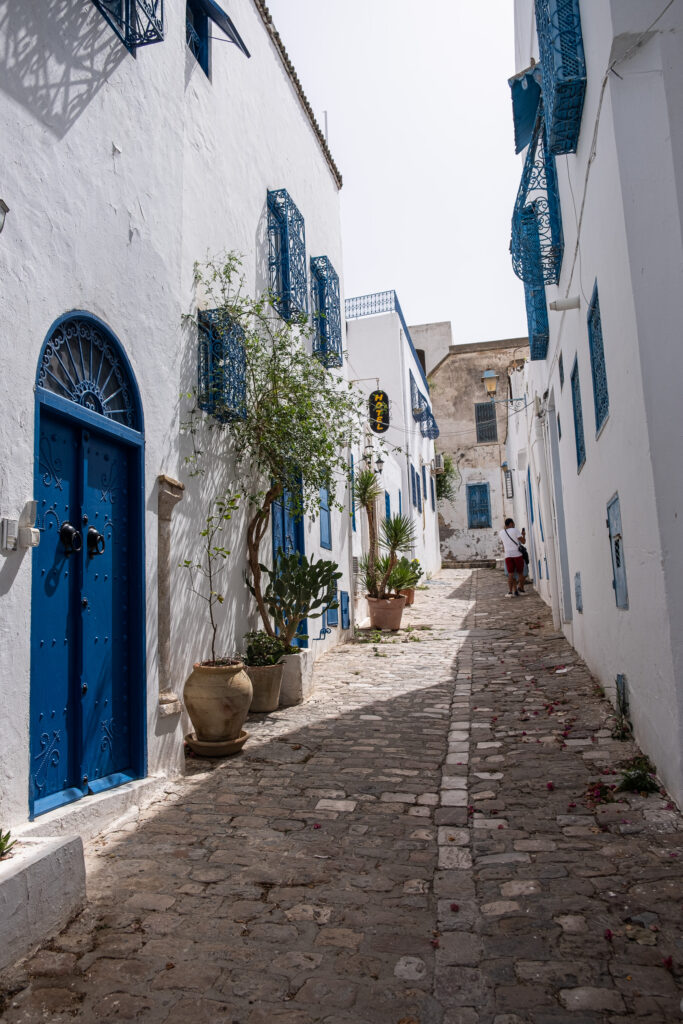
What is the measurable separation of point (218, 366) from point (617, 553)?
3504mm

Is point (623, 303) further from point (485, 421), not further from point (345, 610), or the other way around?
point (485, 421)

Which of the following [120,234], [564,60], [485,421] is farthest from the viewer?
[485,421]

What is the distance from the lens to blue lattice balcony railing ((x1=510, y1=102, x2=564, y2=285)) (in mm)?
7383

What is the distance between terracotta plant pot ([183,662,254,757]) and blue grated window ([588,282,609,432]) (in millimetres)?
3370

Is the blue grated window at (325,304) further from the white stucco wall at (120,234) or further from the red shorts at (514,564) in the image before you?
the red shorts at (514,564)

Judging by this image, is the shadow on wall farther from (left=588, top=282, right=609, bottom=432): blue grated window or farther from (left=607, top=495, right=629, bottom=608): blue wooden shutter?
(left=607, top=495, right=629, bottom=608): blue wooden shutter

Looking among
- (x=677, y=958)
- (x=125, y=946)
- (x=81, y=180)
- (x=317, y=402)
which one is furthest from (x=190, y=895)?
(x=317, y=402)

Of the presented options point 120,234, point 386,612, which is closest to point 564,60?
point 120,234

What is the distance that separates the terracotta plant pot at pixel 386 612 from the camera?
40.4ft

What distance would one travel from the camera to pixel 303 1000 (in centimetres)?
239

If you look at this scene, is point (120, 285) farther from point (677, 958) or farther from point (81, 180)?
point (677, 958)

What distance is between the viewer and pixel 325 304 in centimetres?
1054

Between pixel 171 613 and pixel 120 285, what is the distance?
7.36ft

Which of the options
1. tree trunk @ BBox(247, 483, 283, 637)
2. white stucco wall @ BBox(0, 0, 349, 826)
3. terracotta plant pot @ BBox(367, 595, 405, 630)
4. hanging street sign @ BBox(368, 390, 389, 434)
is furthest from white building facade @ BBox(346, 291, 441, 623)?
white stucco wall @ BBox(0, 0, 349, 826)
